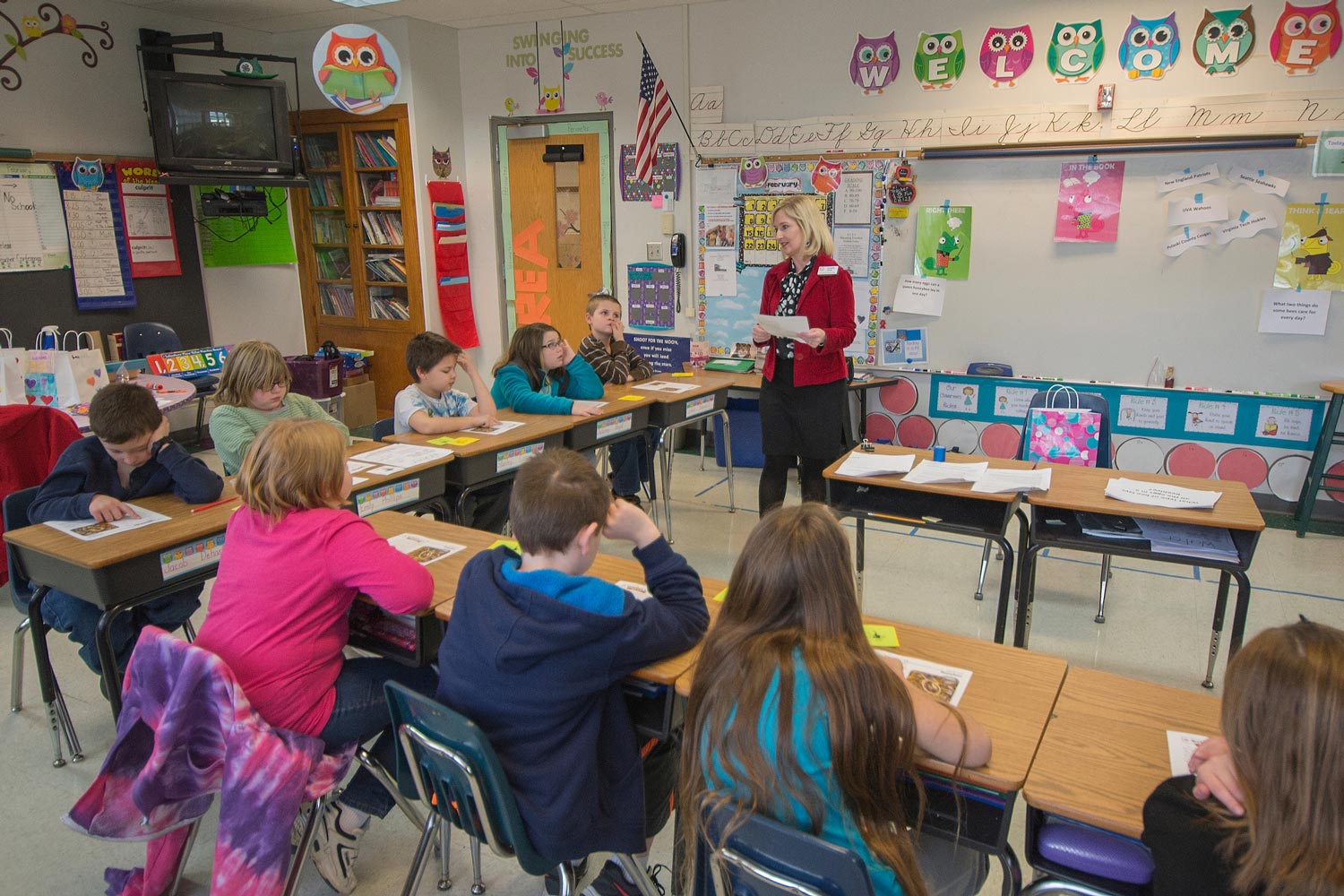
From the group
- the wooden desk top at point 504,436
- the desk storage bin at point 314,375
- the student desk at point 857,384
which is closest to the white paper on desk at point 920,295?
the student desk at point 857,384

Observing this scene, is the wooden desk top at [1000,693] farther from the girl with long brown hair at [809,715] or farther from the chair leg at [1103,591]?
the chair leg at [1103,591]

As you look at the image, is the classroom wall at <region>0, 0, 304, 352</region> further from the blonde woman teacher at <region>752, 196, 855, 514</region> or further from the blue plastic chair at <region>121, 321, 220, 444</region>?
the blonde woman teacher at <region>752, 196, 855, 514</region>

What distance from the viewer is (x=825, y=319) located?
376 cm

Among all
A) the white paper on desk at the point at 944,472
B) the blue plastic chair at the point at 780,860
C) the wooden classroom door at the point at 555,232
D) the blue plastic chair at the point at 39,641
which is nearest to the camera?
the blue plastic chair at the point at 780,860

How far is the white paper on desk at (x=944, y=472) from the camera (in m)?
2.90

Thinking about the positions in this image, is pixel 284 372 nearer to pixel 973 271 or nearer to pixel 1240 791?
pixel 1240 791

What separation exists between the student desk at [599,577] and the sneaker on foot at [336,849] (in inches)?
22.3

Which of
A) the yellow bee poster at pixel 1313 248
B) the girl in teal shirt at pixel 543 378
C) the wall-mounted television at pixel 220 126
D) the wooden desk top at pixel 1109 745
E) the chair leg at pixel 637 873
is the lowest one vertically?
the chair leg at pixel 637 873

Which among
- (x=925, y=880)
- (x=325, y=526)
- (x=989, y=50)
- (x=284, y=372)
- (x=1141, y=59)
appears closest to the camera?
(x=925, y=880)

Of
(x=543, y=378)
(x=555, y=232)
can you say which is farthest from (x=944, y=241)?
(x=555, y=232)

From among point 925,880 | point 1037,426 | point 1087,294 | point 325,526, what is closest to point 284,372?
point 325,526

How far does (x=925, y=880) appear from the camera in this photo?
4.98 ft

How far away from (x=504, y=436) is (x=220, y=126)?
3769 millimetres

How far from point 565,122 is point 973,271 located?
120 inches
